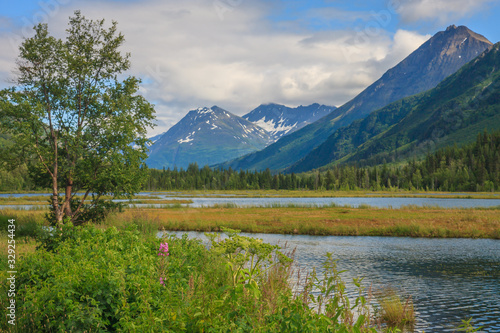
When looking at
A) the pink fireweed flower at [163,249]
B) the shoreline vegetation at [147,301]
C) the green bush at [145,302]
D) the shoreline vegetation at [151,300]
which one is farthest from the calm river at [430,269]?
the pink fireweed flower at [163,249]

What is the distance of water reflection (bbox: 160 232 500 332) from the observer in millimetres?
15680

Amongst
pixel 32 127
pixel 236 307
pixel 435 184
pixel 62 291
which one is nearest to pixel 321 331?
pixel 236 307

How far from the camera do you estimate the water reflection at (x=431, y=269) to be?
15680 millimetres

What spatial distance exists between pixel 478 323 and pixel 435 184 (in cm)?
19290

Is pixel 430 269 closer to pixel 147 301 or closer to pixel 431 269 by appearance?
pixel 431 269

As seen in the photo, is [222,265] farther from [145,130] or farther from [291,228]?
[291,228]

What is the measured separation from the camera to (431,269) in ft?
80.5

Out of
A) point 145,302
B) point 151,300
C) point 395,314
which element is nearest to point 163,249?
point 151,300

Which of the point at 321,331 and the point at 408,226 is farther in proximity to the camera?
the point at 408,226

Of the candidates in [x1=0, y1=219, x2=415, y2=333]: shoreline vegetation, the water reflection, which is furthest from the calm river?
[x1=0, y1=219, x2=415, y2=333]: shoreline vegetation

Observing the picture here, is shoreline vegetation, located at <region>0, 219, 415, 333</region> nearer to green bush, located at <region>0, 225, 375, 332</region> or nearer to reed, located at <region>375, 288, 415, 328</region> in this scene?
green bush, located at <region>0, 225, 375, 332</region>

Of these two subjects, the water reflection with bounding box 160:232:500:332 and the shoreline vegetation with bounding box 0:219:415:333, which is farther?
the water reflection with bounding box 160:232:500:332

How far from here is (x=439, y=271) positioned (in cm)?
2405

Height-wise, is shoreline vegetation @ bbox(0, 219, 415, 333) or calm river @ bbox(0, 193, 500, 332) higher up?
shoreline vegetation @ bbox(0, 219, 415, 333)
